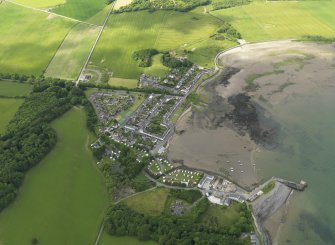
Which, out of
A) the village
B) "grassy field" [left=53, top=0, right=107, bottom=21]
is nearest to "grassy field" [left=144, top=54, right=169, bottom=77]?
the village

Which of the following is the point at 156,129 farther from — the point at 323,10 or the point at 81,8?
the point at 323,10

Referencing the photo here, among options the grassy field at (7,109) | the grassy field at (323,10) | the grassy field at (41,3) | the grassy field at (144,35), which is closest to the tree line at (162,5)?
the grassy field at (144,35)

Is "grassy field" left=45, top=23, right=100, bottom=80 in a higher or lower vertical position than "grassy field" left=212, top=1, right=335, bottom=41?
lower

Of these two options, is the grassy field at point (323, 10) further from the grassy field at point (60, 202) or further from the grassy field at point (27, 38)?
the grassy field at point (60, 202)

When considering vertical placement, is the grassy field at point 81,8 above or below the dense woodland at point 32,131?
below

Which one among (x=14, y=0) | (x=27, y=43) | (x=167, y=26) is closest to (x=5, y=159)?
(x=27, y=43)

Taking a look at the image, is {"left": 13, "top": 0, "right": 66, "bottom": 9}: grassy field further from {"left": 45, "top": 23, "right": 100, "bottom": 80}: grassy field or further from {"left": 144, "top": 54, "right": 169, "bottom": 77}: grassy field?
{"left": 144, "top": 54, "right": 169, "bottom": 77}: grassy field
